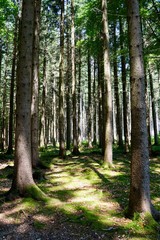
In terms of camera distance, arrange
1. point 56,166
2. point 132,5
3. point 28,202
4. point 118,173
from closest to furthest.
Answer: point 132,5, point 28,202, point 118,173, point 56,166

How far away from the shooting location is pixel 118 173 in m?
11.4

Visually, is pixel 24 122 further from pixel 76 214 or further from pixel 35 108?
pixel 35 108

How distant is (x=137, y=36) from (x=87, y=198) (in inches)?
193

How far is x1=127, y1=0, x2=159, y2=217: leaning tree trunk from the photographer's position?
18.4 ft

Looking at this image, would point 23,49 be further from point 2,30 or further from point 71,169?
point 2,30

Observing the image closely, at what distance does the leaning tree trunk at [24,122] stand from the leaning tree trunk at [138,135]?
294 cm

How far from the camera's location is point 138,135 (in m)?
5.66

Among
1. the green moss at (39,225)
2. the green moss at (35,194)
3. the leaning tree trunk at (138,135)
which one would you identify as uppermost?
the leaning tree trunk at (138,135)

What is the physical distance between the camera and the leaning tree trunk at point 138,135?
18.4 ft

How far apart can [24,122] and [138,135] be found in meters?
3.42

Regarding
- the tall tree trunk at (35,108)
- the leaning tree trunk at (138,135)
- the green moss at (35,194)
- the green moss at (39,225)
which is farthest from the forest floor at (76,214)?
the tall tree trunk at (35,108)

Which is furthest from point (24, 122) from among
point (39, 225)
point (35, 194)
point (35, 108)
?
point (35, 108)

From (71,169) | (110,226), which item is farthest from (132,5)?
(71,169)

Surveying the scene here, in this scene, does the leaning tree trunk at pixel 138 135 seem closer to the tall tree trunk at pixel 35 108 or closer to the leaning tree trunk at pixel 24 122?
the leaning tree trunk at pixel 24 122
